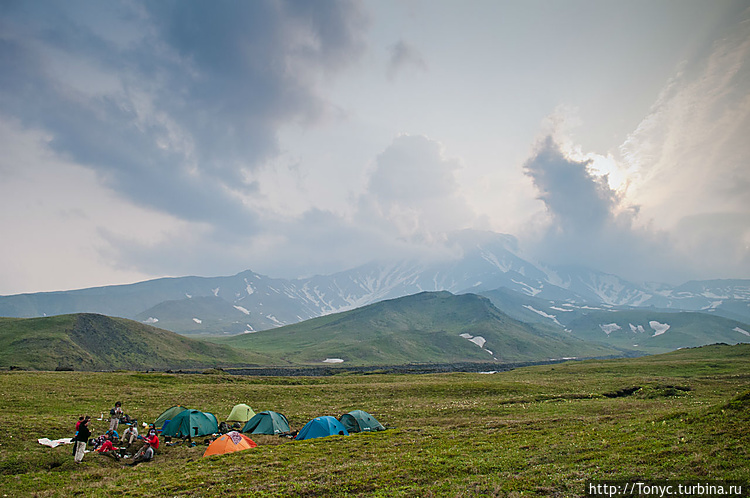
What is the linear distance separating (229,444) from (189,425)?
21.9 feet

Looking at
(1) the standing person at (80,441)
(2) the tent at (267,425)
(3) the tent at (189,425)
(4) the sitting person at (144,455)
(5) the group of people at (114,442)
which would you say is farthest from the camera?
(2) the tent at (267,425)

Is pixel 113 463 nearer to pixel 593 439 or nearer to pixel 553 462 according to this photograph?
pixel 553 462

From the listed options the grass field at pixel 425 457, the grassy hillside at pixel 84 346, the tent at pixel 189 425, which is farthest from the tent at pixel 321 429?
the grassy hillside at pixel 84 346

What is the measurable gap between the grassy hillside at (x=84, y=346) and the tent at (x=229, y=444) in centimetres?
14181

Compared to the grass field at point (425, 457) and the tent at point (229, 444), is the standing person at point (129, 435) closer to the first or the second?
the grass field at point (425, 457)

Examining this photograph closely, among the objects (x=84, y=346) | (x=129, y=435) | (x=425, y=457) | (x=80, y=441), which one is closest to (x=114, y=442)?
(x=129, y=435)

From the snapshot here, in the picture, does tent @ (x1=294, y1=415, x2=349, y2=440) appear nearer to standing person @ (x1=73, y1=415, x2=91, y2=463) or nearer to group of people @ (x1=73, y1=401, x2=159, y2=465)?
group of people @ (x1=73, y1=401, x2=159, y2=465)

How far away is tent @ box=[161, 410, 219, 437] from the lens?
31.2 metres

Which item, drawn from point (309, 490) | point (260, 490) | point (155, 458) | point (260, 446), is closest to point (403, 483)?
point (309, 490)

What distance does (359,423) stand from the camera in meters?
33.3

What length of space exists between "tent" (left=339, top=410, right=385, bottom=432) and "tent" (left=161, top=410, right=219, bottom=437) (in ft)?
36.3

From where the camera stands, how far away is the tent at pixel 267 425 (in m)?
32.9

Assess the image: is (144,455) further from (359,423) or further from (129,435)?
(359,423)

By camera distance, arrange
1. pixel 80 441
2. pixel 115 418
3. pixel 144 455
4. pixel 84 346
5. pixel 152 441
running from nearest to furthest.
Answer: pixel 80 441 < pixel 144 455 < pixel 152 441 < pixel 115 418 < pixel 84 346
